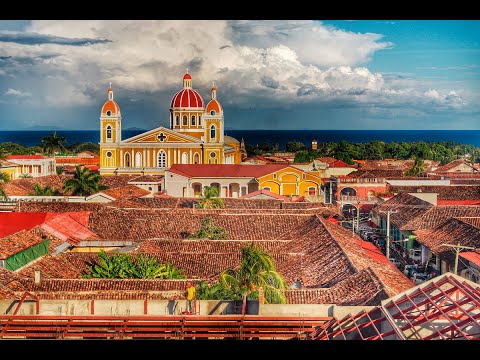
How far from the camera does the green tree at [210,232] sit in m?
16.9

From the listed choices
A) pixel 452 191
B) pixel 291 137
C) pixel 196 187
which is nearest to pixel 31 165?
pixel 196 187

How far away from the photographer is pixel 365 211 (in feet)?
84.0

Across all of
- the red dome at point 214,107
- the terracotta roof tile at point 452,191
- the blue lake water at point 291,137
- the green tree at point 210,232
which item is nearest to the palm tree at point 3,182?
the green tree at point 210,232

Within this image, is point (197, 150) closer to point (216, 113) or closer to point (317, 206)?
point (216, 113)

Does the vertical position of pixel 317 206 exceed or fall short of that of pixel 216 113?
it falls short

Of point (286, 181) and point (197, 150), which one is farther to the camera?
point (197, 150)

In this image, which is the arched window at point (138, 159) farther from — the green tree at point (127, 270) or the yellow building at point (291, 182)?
the green tree at point (127, 270)

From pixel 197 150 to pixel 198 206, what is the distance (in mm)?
12698

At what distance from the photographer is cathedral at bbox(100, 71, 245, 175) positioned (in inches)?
1335

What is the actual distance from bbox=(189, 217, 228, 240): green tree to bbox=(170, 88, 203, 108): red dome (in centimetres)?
1811

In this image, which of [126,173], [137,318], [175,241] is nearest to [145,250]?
[175,241]

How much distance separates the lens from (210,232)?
17125mm

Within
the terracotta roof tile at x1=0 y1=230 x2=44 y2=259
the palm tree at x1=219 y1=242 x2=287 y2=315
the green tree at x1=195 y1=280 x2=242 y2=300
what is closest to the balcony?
the terracotta roof tile at x1=0 y1=230 x2=44 y2=259
